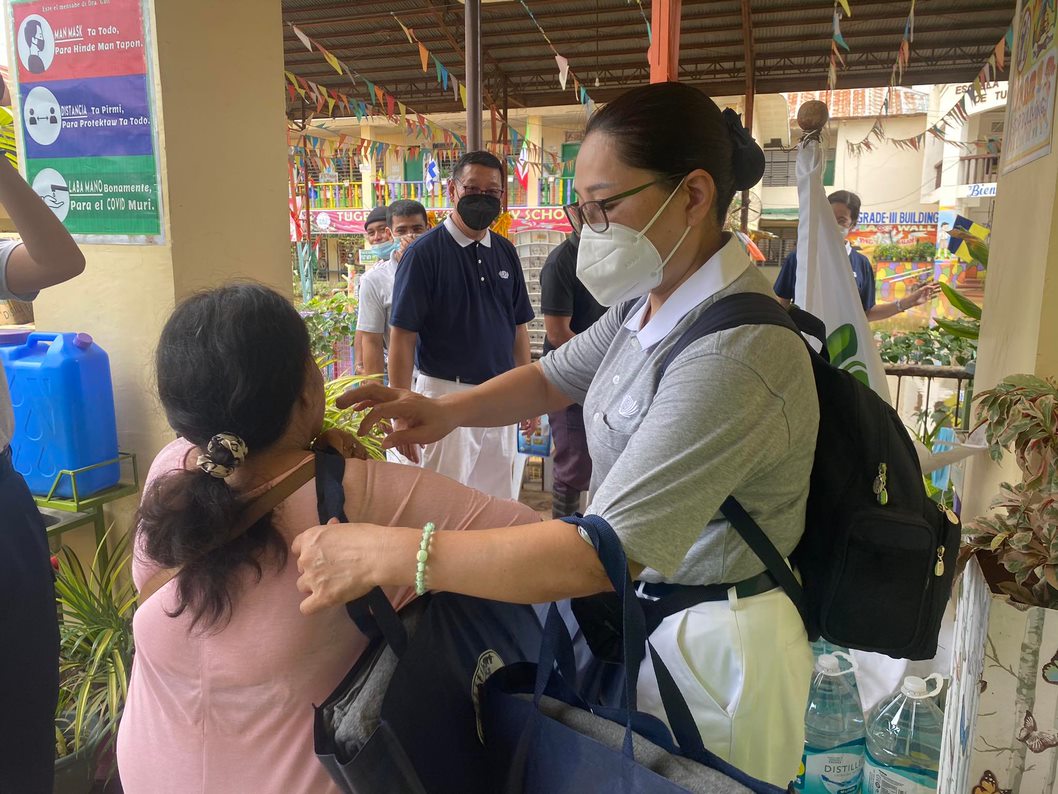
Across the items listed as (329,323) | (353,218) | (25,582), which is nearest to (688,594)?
(25,582)

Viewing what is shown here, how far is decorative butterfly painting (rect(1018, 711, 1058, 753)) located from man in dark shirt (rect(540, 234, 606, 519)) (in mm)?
2196

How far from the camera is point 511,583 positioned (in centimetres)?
88

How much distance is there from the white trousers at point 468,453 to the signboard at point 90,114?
A: 53.5 inches

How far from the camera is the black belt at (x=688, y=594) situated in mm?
1042

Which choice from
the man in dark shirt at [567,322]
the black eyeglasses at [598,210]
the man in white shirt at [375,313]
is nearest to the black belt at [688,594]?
the black eyeglasses at [598,210]

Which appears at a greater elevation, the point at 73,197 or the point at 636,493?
the point at 73,197

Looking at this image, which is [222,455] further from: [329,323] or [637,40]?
[637,40]

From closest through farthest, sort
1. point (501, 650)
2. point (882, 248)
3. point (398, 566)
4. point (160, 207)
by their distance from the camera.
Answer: point (398, 566)
point (501, 650)
point (160, 207)
point (882, 248)

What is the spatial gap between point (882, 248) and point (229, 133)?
654 inches

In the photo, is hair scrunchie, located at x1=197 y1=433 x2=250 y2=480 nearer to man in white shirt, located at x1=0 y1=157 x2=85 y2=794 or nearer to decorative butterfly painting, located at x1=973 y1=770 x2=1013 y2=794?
man in white shirt, located at x1=0 y1=157 x2=85 y2=794

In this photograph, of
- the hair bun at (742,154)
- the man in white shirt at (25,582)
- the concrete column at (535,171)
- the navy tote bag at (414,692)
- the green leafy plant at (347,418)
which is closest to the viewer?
the navy tote bag at (414,692)

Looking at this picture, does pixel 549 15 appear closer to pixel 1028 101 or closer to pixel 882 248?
pixel 1028 101

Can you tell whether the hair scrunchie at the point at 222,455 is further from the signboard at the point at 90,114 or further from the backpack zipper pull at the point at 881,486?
the signboard at the point at 90,114

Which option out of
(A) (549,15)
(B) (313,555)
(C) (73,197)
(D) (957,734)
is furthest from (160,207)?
(A) (549,15)
